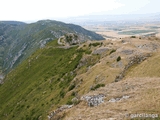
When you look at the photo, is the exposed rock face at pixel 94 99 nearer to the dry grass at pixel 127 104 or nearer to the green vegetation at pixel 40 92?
the dry grass at pixel 127 104

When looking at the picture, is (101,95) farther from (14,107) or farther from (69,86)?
(14,107)

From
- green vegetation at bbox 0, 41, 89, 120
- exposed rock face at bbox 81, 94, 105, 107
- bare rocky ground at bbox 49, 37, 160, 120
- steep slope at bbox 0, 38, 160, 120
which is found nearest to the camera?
bare rocky ground at bbox 49, 37, 160, 120

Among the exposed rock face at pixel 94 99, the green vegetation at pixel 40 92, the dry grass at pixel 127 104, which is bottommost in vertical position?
the green vegetation at pixel 40 92

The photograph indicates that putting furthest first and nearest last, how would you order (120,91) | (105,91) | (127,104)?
(105,91) < (120,91) < (127,104)

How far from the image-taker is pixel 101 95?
38531 mm

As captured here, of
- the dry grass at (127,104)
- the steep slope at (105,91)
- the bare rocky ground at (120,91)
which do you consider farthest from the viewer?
the steep slope at (105,91)

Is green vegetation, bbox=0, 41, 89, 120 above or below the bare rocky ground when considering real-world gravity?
below

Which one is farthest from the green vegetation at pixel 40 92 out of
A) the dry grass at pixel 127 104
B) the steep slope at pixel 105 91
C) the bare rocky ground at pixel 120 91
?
the dry grass at pixel 127 104

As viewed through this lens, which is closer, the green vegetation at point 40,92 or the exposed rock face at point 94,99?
the exposed rock face at point 94,99

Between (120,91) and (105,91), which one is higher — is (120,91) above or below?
above

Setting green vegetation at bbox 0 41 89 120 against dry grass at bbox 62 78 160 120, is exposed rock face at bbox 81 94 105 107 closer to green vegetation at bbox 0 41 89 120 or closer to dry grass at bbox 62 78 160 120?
dry grass at bbox 62 78 160 120

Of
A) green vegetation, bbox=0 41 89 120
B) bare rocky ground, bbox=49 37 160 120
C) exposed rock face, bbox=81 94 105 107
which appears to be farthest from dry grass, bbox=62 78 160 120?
green vegetation, bbox=0 41 89 120

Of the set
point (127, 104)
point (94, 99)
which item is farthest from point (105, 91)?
point (127, 104)

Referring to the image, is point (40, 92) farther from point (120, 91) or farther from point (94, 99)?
point (120, 91)
